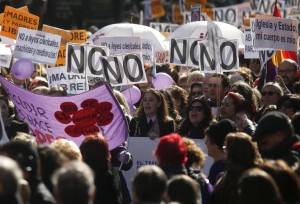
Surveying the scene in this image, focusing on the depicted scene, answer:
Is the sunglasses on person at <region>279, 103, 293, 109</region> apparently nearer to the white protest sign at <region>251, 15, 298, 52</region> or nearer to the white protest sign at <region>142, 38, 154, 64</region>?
the white protest sign at <region>251, 15, 298, 52</region>

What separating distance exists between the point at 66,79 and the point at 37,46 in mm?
858

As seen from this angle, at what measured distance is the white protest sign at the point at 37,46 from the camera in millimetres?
16016

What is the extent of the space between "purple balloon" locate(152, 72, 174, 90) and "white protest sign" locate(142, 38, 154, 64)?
4.35 feet

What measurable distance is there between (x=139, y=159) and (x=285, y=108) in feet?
6.15

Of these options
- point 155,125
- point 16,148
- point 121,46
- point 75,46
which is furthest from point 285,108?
point 121,46

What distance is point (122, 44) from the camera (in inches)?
642

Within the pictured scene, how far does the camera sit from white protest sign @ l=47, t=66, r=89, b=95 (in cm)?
1551

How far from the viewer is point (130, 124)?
11953mm

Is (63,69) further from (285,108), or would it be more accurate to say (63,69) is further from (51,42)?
(285,108)

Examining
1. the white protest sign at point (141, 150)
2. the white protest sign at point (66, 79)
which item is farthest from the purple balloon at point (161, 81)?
the white protest sign at point (141, 150)

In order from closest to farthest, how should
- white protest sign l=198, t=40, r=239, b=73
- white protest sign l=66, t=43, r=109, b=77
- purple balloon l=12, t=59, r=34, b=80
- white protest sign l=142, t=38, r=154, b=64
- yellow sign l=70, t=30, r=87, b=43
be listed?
white protest sign l=198, t=40, r=239, b=73 < white protest sign l=66, t=43, r=109, b=77 < purple balloon l=12, t=59, r=34, b=80 < white protest sign l=142, t=38, r=154, b=64 < yellow sign l=70, t=30, r=87, b=43

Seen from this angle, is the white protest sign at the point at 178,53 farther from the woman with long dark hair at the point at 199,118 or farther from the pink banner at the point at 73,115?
the pink banner at the point at 73,115

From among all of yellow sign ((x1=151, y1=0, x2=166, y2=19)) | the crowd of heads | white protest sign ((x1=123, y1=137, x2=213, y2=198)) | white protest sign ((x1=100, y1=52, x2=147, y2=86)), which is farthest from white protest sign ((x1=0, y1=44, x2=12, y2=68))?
yellow sign ((x1=151, y1=0, x2=166, y2=19))

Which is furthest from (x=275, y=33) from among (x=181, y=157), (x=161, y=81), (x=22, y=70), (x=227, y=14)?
(x=227, y=14)
